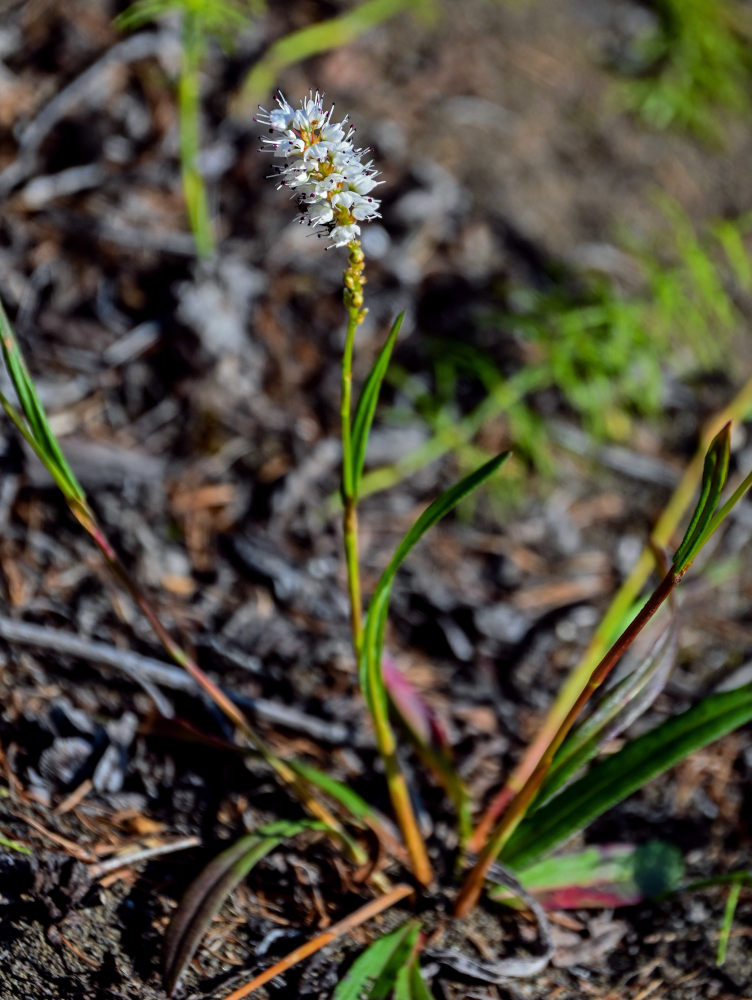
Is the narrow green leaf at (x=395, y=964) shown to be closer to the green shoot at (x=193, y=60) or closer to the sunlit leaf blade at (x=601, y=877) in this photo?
the sunlit leaf blade at (x=601, y=877)

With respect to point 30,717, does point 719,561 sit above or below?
above

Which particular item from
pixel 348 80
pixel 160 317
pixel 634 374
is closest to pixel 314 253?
pixel 160 317

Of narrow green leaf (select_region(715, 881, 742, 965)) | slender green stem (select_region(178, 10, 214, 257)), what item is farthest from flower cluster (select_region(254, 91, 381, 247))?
slender green stem (select_region(178, 10, 214, 257))

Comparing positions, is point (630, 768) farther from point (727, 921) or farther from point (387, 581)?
point (387, 581)

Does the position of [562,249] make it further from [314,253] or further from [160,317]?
[160,317]

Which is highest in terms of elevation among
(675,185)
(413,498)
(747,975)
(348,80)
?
(348,80)

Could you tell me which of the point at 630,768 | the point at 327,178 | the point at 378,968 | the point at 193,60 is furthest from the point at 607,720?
the point at 193,60
